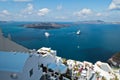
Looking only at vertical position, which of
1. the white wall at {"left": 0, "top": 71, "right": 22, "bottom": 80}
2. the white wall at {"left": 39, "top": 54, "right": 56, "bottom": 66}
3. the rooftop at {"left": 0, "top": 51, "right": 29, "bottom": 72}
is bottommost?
the white wall at {"left": 39, "top": 54, "right": 56, "bottom": 66}

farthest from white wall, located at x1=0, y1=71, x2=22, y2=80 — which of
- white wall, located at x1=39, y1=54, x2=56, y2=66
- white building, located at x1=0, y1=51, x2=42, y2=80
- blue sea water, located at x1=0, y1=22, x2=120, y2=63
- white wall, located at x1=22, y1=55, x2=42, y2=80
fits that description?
blue sea water, located at x1=0, y1=22, x2=120, y2=63

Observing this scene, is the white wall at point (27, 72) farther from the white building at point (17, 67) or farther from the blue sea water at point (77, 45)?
the blue sea water at point (77, 45)

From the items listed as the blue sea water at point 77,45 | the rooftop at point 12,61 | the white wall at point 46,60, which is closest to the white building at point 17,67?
the rooftop at point 12,61

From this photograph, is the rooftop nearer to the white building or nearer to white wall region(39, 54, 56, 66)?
the white building

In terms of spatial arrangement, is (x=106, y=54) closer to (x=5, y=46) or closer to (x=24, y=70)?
(x=5, y=46)

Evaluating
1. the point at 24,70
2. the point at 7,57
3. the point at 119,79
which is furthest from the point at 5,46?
the point at 119,79

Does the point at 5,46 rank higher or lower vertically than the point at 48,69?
higher

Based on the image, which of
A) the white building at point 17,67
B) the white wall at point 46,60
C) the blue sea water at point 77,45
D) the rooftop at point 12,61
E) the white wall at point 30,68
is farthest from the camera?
the blue sea water at point 77,45

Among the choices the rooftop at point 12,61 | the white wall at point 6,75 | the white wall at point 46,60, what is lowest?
the white wall at point 46,60

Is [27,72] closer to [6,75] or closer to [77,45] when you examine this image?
[6,75]
